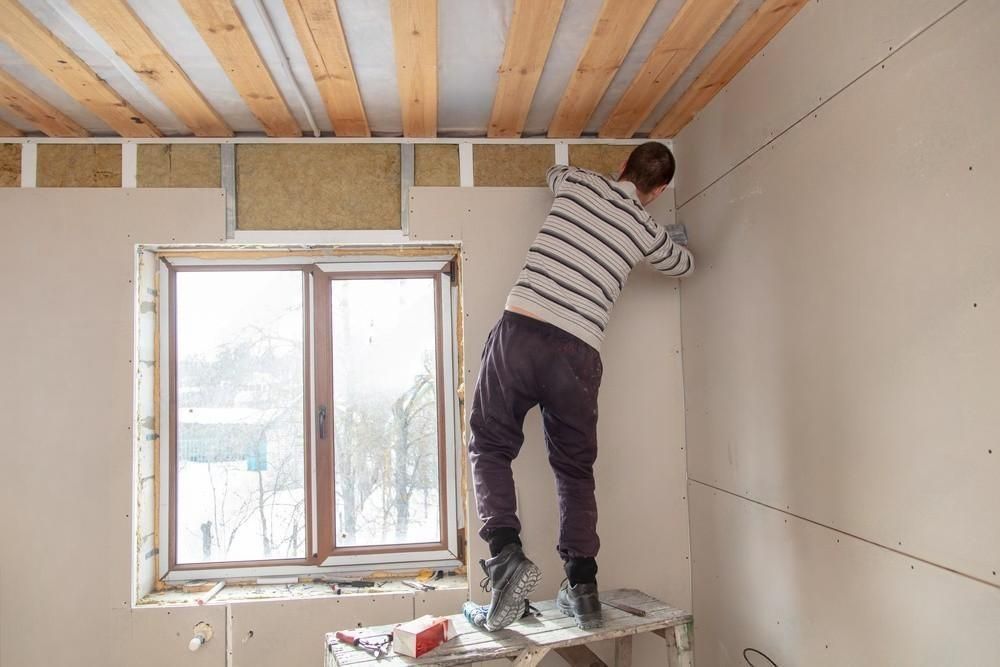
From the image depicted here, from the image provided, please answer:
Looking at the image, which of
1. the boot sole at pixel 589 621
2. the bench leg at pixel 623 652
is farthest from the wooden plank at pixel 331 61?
the bench leg at pixel 623 652

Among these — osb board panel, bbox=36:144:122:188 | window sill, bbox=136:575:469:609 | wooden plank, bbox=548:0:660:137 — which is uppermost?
wooden plank, bbox=548:0:660:137

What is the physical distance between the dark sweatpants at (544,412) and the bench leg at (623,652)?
0.57m

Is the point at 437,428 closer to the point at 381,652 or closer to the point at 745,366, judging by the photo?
the point at 381,652

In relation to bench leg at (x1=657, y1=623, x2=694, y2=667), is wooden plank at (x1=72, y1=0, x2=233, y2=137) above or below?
above

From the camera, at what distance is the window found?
2.89 m

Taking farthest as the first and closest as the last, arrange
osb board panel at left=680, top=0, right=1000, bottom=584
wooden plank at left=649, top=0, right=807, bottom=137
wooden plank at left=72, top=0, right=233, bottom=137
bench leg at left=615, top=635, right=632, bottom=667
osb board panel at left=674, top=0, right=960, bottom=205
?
bench leg at left=615, top=635, right=632, bottom=667 → wooden plank at left=649, top=0, right=807, bottom=137 → wooden plank at left=72, top=0, right=233, bottom=137 → osb board panel at left=674, top=0, right=960, bottom=205 → osb board panel at left=680, top=0, right=1000, bottom=584

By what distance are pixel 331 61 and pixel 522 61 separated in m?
0.61

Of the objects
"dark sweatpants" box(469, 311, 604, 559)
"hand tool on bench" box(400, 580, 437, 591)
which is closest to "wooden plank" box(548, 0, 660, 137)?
"dark sweatpants" box(469, 311, 604, 559)

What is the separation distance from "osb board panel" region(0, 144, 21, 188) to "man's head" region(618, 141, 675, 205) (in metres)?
2.38

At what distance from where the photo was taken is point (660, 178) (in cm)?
241

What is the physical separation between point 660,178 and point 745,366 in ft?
2.39

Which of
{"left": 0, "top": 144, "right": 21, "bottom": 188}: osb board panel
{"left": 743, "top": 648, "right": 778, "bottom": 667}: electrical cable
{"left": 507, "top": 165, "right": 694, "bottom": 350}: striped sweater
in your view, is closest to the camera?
{"left": 743, "top": 648, "right": 778, "bottom": 667}: electrical cable

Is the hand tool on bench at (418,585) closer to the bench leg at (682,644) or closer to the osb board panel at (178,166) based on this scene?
the bench leg at (682,644)

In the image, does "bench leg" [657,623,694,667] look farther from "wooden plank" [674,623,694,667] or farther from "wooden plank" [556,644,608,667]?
"wooden plank" [556,644,608,667]
